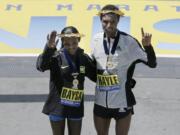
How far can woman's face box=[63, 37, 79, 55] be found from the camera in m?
4.55

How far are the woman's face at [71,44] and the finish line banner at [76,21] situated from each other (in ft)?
17.0

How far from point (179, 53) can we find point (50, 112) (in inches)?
221

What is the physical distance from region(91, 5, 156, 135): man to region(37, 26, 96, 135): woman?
17 centimetres

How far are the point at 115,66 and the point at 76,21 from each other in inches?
256

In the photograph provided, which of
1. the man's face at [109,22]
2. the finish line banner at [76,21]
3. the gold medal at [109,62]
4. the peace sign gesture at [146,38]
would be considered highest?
the man's face at [109,22]

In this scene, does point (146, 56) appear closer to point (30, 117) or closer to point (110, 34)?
point (110, 34)

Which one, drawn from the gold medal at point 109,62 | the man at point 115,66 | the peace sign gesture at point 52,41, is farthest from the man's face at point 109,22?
the peace sign gesture at point 52,41

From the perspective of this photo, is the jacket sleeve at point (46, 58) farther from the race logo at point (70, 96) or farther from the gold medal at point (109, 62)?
the gold medal at point (109, 62)

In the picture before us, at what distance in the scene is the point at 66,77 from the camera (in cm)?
459

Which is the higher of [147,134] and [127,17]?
[127,17]

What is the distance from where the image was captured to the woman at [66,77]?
4.57 metres

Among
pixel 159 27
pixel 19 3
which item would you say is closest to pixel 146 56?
pixel 159 27

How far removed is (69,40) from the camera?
4.55 metres

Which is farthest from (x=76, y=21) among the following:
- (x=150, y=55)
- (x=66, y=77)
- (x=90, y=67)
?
(x=150, y=55)
